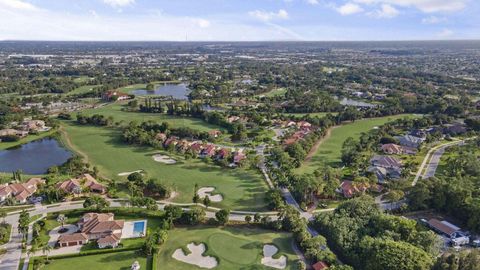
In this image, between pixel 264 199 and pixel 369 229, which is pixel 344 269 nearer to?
pixel 369 229

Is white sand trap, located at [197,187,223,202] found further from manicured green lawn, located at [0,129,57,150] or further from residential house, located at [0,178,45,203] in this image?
manicured green lawn, located at [0,129,57,150]

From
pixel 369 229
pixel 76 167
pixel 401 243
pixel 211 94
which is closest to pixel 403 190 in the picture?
pixel 369 229

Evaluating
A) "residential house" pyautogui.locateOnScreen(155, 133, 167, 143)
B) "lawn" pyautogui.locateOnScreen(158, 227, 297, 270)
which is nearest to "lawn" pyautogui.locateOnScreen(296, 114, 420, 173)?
"lawn" pyautogui.locateOnScreen(158, 227, 297, 270)

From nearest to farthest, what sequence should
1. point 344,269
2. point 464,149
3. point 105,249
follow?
point 344,269, point 105,249, point 464,149

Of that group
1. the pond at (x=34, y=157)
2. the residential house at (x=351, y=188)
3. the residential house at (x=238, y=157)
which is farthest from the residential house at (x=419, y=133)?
the pond at (x=34, y=157)

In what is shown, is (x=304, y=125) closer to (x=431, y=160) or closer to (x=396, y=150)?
(x=396, y=150)

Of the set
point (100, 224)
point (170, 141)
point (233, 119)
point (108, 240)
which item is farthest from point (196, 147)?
point (108, 240)

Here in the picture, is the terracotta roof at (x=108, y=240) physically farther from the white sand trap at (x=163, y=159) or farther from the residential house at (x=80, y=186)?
the white sand trap at (x=163, y=159)
